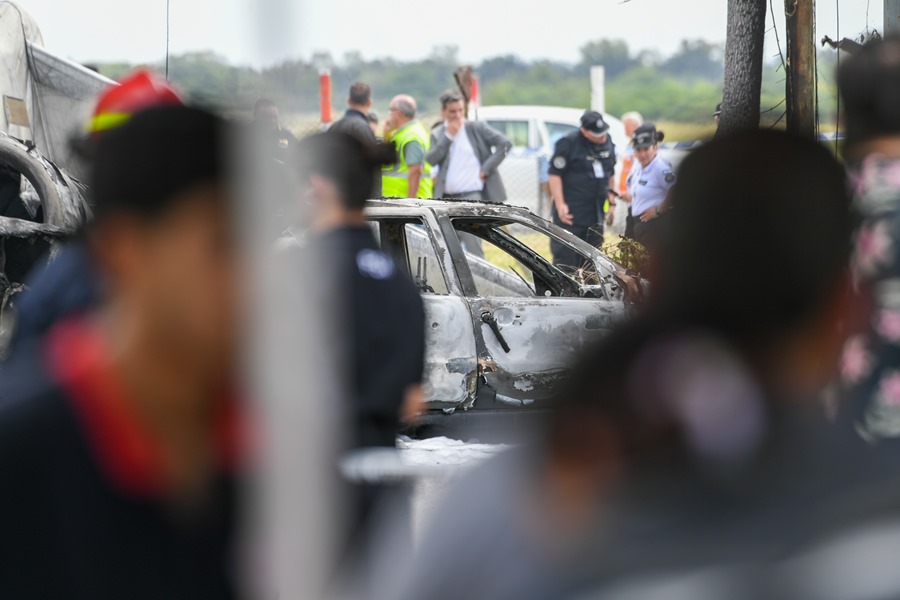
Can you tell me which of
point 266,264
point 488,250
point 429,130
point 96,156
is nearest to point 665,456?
point 266,264

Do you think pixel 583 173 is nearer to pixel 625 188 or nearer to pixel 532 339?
pixel 625 188

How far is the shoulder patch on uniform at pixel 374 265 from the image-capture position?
2834 mm

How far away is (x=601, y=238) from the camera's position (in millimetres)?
8633

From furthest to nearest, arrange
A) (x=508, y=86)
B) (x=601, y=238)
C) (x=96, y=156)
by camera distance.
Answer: (x=601, y=238), (x=508, y=86), (x=96, y=156)

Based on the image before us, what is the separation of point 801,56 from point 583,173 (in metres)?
3.47

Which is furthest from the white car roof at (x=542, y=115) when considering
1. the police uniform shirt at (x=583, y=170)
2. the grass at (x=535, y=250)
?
the grass at (x=535, y=250)

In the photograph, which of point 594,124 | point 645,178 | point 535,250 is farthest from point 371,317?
point 594,124

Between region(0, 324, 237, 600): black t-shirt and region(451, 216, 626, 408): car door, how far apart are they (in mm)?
5257

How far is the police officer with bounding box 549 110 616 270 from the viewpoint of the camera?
9.70 m

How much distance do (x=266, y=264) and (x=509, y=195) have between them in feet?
29.6

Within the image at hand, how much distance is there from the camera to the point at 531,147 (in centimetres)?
1117

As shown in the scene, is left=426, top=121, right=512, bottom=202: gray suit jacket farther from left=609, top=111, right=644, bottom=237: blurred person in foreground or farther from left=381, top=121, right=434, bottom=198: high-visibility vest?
left=609, top=111, right=644, bottom=237: blurred person in foreground

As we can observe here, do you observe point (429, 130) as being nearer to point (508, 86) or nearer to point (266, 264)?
point (508, 86)

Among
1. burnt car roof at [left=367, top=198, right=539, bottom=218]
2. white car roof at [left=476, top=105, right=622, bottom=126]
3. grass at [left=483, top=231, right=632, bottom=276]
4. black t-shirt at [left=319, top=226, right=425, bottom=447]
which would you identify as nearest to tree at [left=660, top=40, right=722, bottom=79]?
black t-shirt at [left=319, top=226, right=425, bottom=447]
